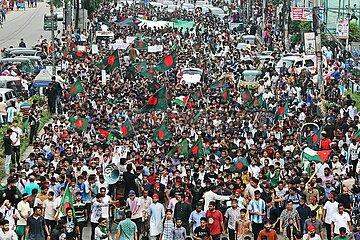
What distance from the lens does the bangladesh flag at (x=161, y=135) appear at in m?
26.8

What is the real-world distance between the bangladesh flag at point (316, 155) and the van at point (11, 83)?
16.8m

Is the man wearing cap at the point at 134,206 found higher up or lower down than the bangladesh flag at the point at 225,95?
higher up

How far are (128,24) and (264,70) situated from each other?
21.7 metres

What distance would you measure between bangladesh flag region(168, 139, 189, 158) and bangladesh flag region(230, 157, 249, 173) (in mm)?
1591

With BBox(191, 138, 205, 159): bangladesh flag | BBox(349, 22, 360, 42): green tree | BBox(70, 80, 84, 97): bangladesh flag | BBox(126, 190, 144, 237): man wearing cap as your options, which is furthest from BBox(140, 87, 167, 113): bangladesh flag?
BBox(349, 22, 360, 42): green tree

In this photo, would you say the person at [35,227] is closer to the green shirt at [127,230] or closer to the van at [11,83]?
the green shirt at [127,230]

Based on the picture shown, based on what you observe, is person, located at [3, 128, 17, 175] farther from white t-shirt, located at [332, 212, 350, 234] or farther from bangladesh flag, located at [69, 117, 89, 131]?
white t-shirt, located at [332, 212, 350, 234]

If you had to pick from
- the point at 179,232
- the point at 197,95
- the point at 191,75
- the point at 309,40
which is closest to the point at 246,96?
the point at 197,95

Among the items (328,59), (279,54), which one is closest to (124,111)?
(328,59)

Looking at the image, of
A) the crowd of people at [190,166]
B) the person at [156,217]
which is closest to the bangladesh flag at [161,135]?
the crowd of people at [190,166]

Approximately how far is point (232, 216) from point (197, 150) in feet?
17.3

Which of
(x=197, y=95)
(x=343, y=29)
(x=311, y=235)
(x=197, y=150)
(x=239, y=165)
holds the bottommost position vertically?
(x=343, y=29)

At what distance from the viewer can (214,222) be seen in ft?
63.5

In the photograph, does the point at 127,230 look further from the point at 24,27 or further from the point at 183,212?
the point at 24,27
